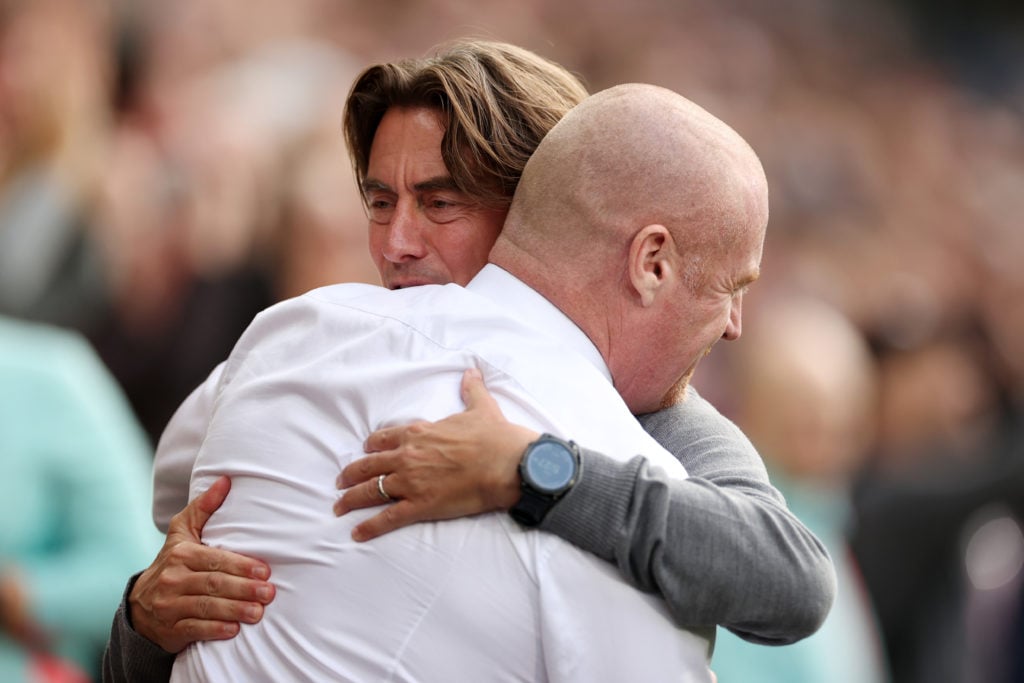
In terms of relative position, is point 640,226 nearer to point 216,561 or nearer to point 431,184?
point 431,184

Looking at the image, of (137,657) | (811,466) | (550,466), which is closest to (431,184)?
(550,466)

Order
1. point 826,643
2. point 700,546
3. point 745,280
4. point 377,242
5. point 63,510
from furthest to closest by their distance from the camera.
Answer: point 826,643 → point 63,510 → point 377,242 → point 745,280 → point 700,546

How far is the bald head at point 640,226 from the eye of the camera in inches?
68.3

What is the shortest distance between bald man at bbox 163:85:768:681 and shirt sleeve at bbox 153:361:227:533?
119 millimetres

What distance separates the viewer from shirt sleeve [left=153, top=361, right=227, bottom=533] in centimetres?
197

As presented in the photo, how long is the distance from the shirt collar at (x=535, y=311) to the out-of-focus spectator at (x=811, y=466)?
2330 mm

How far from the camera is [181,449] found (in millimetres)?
2004

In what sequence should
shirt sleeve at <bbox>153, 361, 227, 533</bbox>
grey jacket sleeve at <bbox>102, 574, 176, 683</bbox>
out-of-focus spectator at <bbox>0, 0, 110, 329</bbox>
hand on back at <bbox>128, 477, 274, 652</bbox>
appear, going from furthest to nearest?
out-of-focus spectator at <bbox>0, 0, 110, 329</bbox> → shirt sleeve at <bbox>153, 361, 227, 533</bbox> → grey jacket sleeve at <bbox>102, 574, 176, 683</bbox> → hand on back at <bbox>128, 477, 274, 652</bbox>

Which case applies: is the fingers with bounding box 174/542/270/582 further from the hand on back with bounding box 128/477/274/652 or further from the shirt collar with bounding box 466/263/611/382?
the shirt collar with bounding box 466/263/611/382

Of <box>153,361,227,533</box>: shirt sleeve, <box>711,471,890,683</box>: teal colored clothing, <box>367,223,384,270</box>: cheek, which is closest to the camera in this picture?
<box>153,361,227,533</box>: shirt sleeve

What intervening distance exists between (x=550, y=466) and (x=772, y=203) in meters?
5.59

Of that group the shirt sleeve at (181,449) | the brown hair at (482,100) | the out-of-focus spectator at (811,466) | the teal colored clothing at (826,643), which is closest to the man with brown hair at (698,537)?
the shirt sleeve at (181,449)

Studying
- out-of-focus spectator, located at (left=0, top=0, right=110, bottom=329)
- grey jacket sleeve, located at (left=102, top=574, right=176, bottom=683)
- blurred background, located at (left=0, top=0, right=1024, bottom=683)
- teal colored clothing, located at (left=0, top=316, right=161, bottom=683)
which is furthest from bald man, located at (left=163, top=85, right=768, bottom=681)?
blurred background, located at (left=0, top=0, right=1024, bottom=683)

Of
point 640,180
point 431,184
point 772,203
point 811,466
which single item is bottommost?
point 811,466
